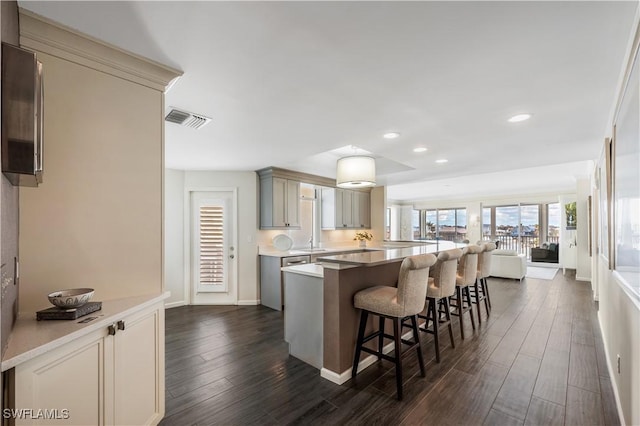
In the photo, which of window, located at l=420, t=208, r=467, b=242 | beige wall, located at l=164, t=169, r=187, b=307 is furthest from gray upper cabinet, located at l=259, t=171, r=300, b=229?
window, located at l=420, t=208, r=467, b=242

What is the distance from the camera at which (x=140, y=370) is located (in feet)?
5.70

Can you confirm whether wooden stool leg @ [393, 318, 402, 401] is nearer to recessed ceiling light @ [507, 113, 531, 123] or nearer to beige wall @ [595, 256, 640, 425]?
beige wall @ [595, 256, 640, 425]

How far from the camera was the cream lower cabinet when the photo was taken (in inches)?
47.2

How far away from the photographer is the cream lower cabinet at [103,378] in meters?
1.20

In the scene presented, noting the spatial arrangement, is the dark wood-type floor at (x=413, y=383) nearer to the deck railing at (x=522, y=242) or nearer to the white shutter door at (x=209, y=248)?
the white shutter door at (x=209, y=248)

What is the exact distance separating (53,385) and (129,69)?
1.74 meters

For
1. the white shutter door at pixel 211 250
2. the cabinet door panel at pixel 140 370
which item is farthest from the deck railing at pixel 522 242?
the cabinet door panel at pixel 140 370

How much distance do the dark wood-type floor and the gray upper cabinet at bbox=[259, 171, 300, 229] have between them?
74.1 inches

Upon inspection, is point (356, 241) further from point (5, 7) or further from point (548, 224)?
point (548, 224)

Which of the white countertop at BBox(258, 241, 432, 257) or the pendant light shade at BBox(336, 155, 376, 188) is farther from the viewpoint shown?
the white countertop at BBox(258, 241, 432, 257)

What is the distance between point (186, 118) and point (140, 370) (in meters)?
2.06

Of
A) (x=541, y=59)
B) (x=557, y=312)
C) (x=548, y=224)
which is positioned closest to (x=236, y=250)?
(x=541, y=59)

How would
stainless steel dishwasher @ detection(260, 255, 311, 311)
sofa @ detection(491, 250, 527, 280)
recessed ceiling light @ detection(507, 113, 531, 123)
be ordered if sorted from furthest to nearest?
sofa @ detection(491, 250, 527, 280) → stainless steel dishwasher @ detection(260, 255, 311, 311) → recessed ceiling light @ detection(507, 113, 531, 123)

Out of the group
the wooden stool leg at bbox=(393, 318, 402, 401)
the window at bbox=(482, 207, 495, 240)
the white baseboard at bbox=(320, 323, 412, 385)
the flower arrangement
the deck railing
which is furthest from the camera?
the window at bbox=(482, 207, 495, 240)
